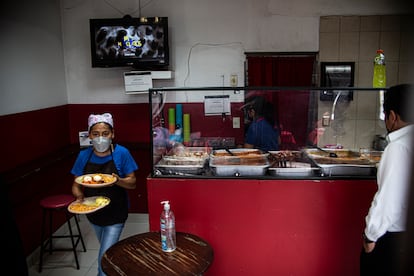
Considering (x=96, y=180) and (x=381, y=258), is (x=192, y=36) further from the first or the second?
(x=381, y=258)

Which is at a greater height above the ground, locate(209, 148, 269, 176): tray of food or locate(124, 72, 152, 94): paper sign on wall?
locate(124, 72, 152, 94): paper sign on wall

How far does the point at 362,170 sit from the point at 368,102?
1.77 metres

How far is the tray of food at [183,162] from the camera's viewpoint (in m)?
2.49

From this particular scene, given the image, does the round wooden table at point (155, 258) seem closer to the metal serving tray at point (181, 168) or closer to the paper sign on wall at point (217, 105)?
the metal serving tray at point (181, 168)

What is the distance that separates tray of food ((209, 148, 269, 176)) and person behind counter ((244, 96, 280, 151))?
1.02 ft

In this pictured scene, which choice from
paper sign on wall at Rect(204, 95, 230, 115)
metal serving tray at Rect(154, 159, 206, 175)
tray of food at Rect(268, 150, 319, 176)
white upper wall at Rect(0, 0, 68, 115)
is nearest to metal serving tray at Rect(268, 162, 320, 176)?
tray of food at Rect(268, 150, 319, 176)

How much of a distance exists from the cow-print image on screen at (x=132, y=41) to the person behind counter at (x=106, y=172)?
159 cm

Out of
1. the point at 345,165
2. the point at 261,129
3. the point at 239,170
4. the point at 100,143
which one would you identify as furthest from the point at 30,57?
the point at 345,165

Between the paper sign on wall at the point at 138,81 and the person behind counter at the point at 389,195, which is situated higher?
the paper sign on wall at the point at 138,81

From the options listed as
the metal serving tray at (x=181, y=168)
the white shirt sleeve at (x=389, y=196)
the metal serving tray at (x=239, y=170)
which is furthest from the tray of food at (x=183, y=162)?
the white shirt sleeve at (x=389, y=196)

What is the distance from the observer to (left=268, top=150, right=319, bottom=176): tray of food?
242 centimetres

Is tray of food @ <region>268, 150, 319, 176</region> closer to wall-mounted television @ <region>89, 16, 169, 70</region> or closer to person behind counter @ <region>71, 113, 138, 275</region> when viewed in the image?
person behind counter @ <region>71, 113, 138, 275</region>

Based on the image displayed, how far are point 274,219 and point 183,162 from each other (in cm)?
73

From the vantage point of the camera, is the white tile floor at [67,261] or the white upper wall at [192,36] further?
the white upper wall at [192,36]
